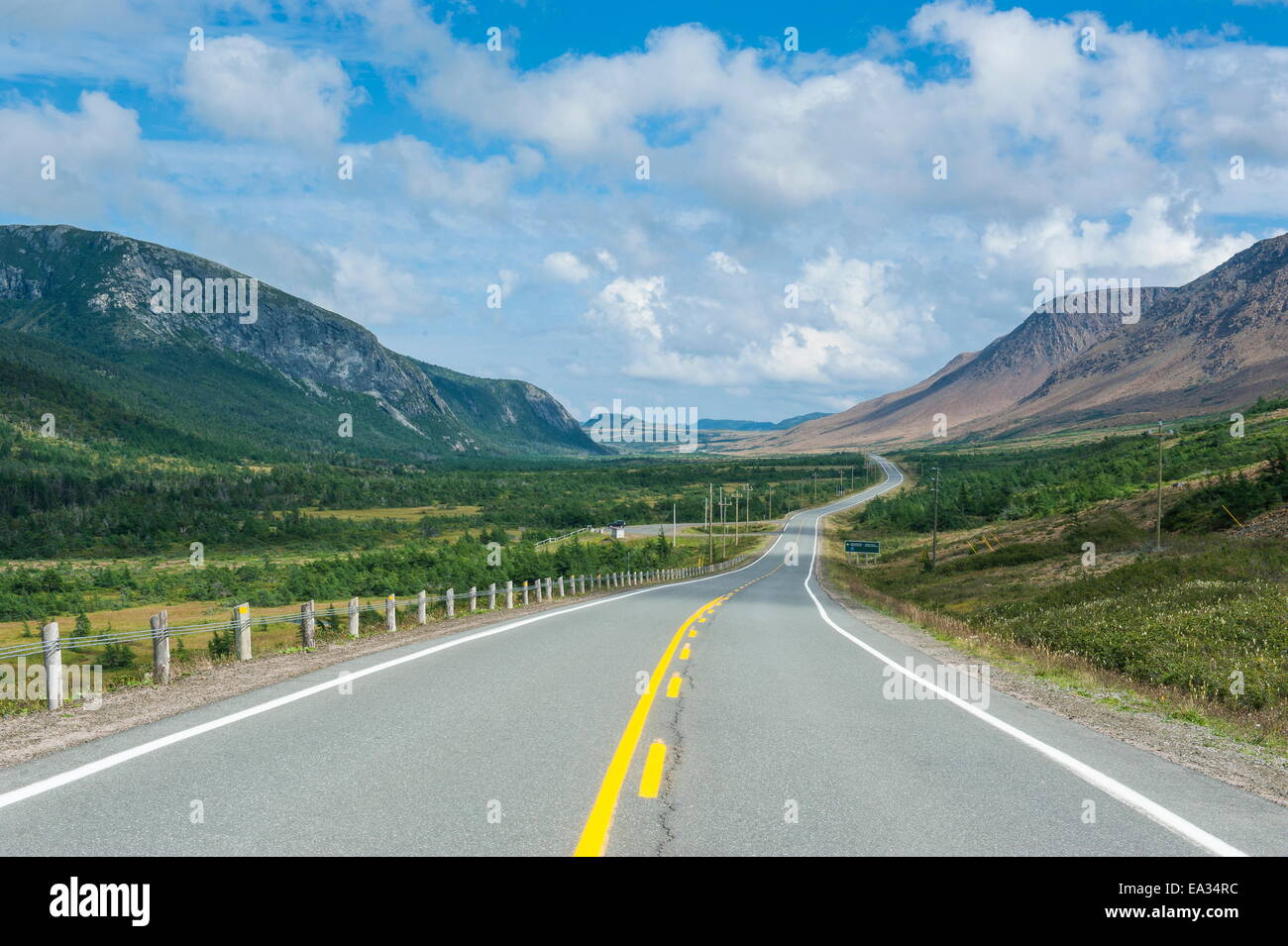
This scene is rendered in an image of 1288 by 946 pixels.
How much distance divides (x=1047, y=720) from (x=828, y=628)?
37.9ft

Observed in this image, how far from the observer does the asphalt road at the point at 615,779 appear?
5.16 meters

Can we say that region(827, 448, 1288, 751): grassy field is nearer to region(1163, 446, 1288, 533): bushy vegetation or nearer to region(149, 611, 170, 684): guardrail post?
region(1163, 446, 1288, 533): bushy vegetation

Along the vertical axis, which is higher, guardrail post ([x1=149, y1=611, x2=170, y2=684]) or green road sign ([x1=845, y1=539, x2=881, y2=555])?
guardrail post ([x1=149, y1=611, x2=170, y2=684])

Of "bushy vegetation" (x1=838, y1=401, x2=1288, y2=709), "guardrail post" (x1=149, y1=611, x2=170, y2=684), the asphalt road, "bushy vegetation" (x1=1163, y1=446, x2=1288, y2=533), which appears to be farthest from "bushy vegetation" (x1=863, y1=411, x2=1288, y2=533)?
"guardrail post" (x1=149, y1=611, x2=170, y2=684)

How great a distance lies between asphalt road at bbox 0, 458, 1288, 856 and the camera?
5156 mm

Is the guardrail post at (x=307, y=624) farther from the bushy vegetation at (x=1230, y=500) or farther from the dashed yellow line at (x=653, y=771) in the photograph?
the bushy vegetation at (x=1230, y=500)

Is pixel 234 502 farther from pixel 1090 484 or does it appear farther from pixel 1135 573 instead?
pixel 1135 573

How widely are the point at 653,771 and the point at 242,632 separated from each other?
9173 mm

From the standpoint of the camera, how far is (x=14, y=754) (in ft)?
23.4

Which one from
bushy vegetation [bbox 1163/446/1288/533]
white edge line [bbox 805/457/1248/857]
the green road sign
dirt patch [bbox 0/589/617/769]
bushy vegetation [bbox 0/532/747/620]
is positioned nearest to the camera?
white edge line [bbox 805/457/1248/857]

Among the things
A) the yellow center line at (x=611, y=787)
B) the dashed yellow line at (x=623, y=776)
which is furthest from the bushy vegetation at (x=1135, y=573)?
the yellow center line at (x=611, y=787)

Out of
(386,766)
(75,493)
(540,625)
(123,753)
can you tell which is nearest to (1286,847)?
(386,766)

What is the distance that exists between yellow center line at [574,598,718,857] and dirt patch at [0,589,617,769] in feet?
15.0
